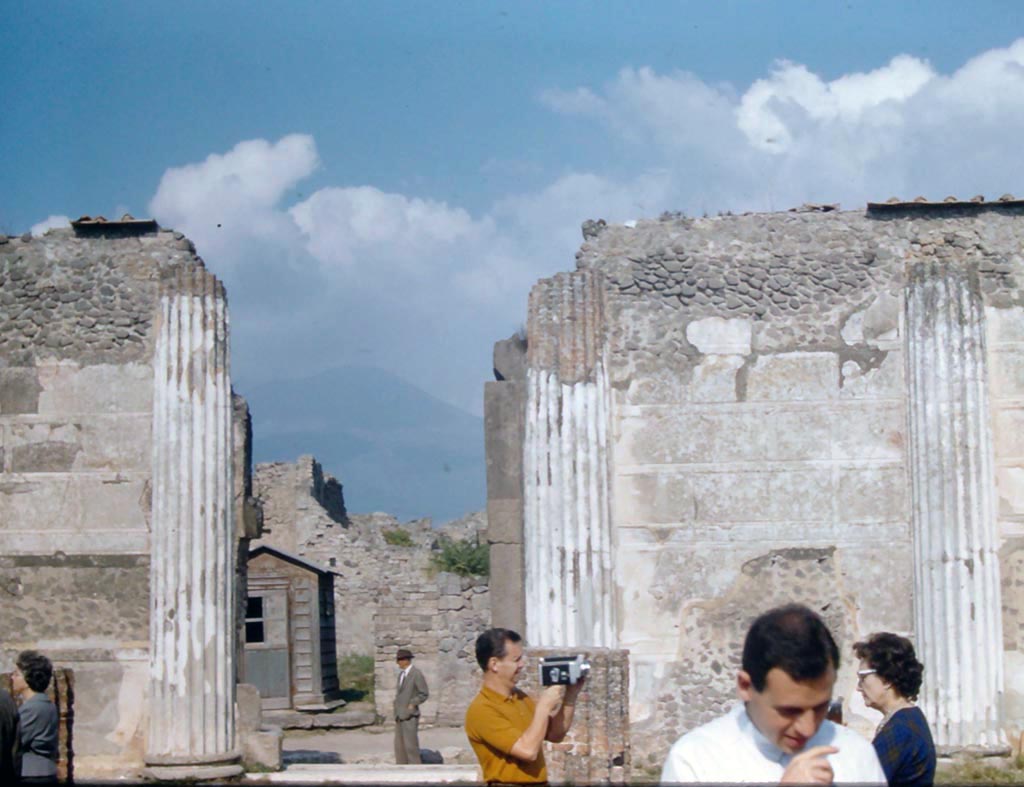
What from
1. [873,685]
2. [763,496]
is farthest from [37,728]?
[763,496]

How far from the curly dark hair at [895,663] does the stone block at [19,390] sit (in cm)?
892

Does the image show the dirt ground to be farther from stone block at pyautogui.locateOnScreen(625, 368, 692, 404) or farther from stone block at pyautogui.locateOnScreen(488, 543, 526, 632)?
stone block at pyautogui.locateOnScreen(625, 368, 692, 404)

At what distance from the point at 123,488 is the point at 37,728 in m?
5.41

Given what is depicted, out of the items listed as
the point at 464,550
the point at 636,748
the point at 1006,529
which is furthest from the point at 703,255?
the point at 464,550

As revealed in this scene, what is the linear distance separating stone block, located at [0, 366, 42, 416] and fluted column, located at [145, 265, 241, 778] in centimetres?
107

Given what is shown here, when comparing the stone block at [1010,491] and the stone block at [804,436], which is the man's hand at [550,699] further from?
the stone block at [1010,491]

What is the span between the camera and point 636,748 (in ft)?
39.2

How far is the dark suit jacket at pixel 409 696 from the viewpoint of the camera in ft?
47.5

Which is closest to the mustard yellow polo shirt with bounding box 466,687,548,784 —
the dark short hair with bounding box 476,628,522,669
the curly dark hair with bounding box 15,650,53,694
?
the dark short hair with bounding box 476,628,522,669

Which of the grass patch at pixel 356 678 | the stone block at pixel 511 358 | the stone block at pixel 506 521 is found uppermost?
the stone block at pixel 511 358

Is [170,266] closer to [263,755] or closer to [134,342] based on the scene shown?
[134,342]

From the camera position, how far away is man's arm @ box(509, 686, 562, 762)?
6.03 metres

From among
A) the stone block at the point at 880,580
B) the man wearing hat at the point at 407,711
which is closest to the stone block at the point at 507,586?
the man wearing hat at the point at 407,711

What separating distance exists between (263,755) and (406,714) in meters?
1.94
